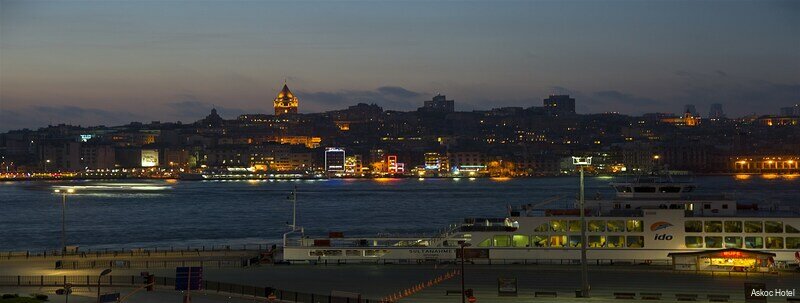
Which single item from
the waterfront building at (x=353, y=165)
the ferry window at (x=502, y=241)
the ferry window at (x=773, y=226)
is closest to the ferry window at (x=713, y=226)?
the ferry window at (x=773, y=226)

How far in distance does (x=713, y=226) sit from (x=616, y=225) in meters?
2.19

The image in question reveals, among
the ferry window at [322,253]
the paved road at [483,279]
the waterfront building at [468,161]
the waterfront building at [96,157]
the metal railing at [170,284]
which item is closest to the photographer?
the metal railing at [170,284]

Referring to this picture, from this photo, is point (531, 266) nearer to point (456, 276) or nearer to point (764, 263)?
point (456, 276)

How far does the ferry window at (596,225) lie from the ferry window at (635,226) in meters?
0.58

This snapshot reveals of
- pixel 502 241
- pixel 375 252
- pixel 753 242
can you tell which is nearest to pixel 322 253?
pixel 375 252

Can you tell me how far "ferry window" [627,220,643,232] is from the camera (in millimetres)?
27578

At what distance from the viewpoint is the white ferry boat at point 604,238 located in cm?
2700

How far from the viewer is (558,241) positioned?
2777 centimetres

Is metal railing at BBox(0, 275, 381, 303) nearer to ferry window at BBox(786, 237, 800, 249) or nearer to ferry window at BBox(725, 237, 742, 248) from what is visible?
ferry window at BBox(725, 237, 742, 248)

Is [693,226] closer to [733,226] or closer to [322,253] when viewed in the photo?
[733,226]

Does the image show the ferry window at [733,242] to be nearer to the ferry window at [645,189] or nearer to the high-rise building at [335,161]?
the ferry window at [645,189]

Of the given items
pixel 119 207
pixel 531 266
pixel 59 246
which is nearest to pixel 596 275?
pixel 531 266

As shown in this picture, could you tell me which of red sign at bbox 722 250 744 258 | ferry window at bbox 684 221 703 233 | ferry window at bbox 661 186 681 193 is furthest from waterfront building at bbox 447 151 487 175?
red sign at bbox 722 250 744 258

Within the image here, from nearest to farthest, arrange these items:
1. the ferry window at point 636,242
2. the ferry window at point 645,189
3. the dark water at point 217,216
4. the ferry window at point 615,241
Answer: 1. the ferry window at point 636,242
2. the ferry window at point 615,241
3. the ferry window at point 645,189
4. the dark water at point 217,216
